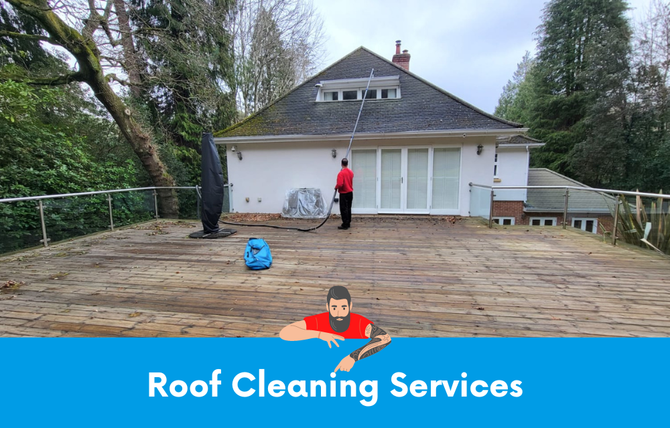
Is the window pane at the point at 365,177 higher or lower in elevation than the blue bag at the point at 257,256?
higher

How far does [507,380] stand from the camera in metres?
1.89

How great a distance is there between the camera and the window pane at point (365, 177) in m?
8.50

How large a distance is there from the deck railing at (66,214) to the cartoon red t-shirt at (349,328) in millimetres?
5457

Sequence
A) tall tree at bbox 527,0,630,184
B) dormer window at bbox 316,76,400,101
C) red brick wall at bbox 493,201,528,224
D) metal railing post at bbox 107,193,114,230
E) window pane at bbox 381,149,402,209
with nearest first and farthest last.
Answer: metal railing post at bbox 107,193,114,230 < window pane at bbox 381,149,402,209 < dormer window at bbox 316,76,400,101 < red brick wall at bbox 493,201,528,224 < tall tree at bbox 527,0,630,184

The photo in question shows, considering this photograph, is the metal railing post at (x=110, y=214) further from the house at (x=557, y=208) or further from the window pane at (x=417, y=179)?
the house at (x=557, y=208)

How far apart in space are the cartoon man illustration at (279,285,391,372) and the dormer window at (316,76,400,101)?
29.3 ft

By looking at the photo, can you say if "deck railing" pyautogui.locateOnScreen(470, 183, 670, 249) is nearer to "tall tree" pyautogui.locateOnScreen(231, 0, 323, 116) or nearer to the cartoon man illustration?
the cartoon man illustration

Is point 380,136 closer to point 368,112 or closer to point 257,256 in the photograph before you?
point 368,112

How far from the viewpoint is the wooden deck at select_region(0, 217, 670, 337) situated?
95.0 inches

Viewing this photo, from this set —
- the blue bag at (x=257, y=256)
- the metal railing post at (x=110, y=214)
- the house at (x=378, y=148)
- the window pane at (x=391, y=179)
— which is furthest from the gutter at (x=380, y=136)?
the blue bag at (x=257, y=256)

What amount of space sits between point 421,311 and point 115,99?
10.6m

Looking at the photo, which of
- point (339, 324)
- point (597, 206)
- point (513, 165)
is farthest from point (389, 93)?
point (339, 324)

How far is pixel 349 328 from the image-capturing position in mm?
2154

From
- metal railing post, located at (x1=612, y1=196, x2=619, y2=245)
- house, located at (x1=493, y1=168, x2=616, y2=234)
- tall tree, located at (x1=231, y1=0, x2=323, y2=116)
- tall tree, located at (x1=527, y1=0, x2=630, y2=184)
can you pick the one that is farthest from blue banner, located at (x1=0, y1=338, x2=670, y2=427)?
tall tree, located at (x1=527, y1=0, x2=630, y2=184)
